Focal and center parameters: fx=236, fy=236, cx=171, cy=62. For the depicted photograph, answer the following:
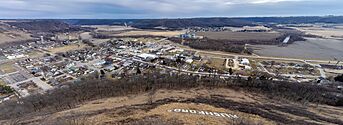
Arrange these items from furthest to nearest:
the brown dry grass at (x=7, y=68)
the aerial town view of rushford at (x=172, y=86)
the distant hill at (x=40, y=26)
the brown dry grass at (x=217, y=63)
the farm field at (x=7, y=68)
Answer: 1. the distant hill at (x=40, y=26)
2. the brown dry grass at (x=7, y=68)
3. the farm field at (x=7, y=68)
4. the brown dry grass at (x=217, y=63)
5. the aerial town view of rushford at (x=172, y=86)

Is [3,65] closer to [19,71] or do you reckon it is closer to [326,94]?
[19,71]

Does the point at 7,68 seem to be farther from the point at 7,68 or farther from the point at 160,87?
the point at 160,87

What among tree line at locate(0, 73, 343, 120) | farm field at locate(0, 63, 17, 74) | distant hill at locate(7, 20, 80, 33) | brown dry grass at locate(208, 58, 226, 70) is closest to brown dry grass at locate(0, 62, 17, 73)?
farm field at locate(0, 63, 17, 74)

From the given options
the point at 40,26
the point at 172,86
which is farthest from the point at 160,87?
the point at 40,26

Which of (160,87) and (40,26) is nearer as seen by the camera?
(160,87)

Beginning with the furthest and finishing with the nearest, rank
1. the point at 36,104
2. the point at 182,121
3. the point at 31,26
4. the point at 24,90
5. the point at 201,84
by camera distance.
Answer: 1. the point at 31,26
2. the point at 24,90
3. the point at 201,84
4. the point at 36,104
5. the point at 182,121

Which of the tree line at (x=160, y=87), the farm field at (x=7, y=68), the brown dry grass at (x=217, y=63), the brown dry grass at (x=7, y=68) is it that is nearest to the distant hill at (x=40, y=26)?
the brown dry grass at (x=7, y=68)

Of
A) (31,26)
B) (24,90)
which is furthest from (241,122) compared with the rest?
(31,26)

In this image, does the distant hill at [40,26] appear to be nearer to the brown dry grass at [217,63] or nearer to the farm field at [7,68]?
the farm field at [7,68]

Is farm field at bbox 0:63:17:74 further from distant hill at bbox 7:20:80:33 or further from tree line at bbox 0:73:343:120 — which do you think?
distant hill at bbox 7:20:80:33

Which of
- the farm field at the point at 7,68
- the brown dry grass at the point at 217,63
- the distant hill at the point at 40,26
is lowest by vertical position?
the farm field at the point at 7,68

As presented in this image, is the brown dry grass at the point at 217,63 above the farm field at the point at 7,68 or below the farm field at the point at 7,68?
above
